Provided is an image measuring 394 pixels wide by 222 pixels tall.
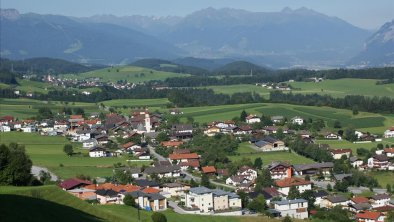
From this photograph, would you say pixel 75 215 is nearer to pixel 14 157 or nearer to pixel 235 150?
pixel 14 157

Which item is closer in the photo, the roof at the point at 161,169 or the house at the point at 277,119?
the roof at the point at 161,169

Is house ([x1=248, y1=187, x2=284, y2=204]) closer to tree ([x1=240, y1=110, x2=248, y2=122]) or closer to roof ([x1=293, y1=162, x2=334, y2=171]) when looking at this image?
roof ([x1=293, y1=162, x2=334, y2=171])

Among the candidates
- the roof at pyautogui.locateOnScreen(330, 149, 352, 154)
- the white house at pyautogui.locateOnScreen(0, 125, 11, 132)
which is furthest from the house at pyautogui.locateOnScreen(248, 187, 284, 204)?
the white house at pyautogui.locateOnScreen(0, 125, 11, 132)

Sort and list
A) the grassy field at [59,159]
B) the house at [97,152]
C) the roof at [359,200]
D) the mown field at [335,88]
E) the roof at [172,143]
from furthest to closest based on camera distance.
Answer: the mown field at [335,88] → the roof at [172,143] → the house at [97,152] → the grassy field at [59,159] → the roof at [359,200]

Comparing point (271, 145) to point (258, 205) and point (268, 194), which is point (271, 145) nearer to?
point (268, 194)

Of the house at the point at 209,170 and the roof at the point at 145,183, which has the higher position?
the roof at the point at 145,183

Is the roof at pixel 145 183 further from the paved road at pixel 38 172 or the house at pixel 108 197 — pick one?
the paved road at pixel 38 172

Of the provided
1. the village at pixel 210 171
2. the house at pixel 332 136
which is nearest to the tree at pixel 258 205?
the village at pixel 210 171
